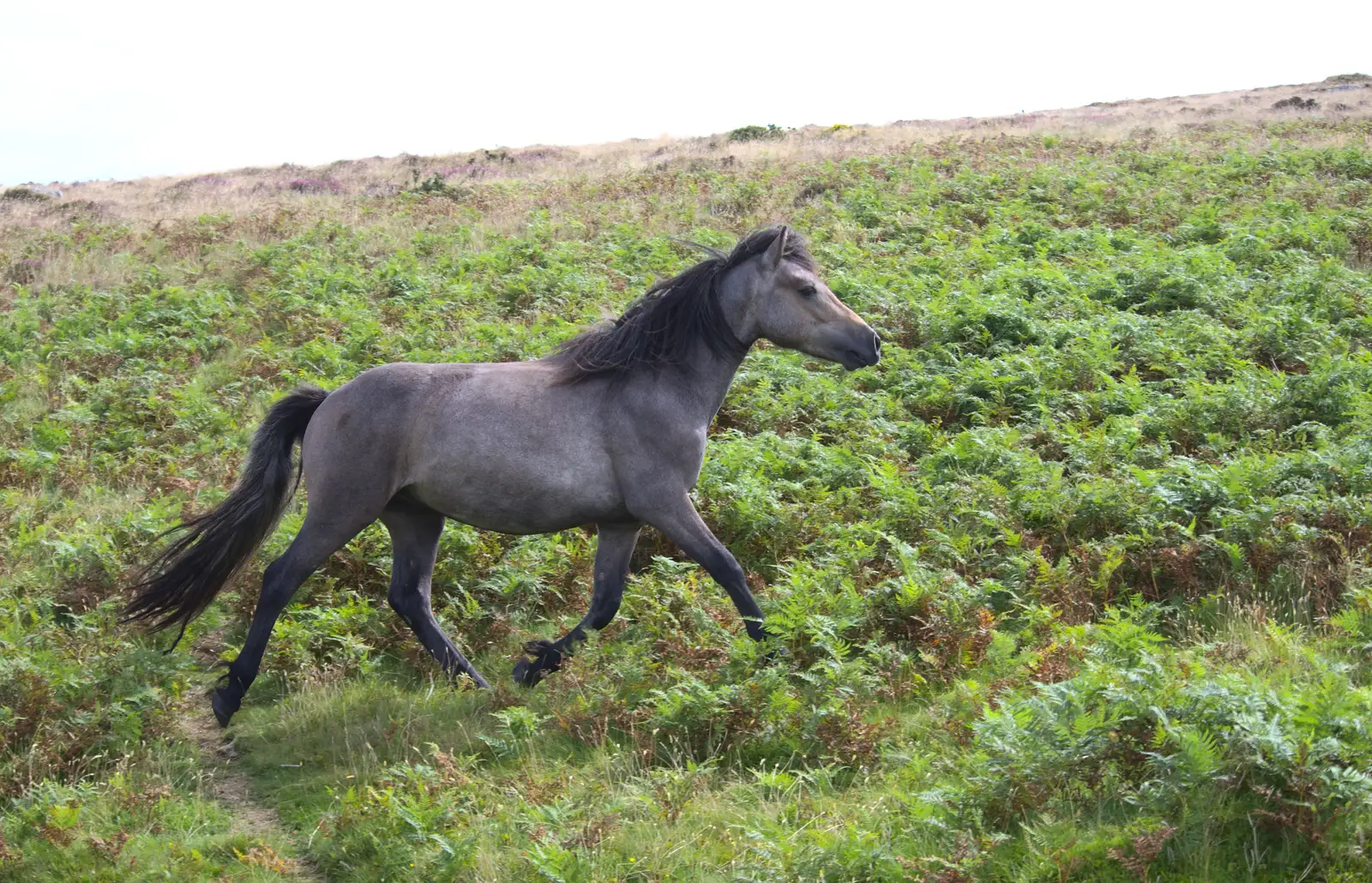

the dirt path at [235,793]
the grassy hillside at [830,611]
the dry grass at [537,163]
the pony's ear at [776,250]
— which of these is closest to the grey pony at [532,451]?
the pony's ear at [776,250]

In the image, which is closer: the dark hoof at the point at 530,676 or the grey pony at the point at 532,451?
the grey pony at the point at 532,451

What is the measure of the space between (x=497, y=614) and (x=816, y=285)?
3.30 m

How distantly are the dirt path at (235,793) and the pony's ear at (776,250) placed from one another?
4576 millimetres

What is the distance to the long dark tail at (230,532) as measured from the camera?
7562 millimetres

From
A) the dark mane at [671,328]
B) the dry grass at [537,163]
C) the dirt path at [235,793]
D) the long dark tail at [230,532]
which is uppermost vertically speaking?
the dry grass at [537,163]

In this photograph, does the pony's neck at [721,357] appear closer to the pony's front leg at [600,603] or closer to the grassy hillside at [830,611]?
the pony's front leg at [600,603]

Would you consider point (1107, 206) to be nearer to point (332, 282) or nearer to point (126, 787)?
point (332, 282)

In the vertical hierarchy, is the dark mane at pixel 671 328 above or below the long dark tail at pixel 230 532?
above

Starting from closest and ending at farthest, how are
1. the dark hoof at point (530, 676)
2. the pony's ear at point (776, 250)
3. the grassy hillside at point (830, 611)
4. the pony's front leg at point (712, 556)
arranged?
the grassy hillside at point (830, 611)
the pony's front leg at point (712, 556)
the dark hoof at point (530, 676)
the pony's ear at point (776, 250)

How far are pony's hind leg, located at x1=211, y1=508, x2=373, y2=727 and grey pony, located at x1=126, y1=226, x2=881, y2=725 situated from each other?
0.04 feet

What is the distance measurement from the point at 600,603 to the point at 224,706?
2.50m

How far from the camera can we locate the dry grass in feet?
94.2

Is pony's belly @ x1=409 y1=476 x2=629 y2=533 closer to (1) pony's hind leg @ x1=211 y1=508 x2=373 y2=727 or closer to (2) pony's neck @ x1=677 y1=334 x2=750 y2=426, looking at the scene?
(1) pony's hind leg @ x1=211 y1=508 x2=373 y2=727

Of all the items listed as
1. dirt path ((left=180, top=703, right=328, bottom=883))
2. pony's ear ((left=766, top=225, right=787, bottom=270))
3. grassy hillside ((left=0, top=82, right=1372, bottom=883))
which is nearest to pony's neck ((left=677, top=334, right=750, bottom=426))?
pony's ear ((left=766, top=225, right=787, bottom=270))
